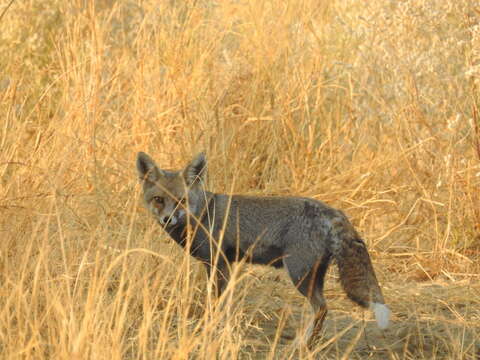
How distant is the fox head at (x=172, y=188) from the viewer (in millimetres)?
4895

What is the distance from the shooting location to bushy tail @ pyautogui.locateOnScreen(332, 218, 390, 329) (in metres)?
4.29

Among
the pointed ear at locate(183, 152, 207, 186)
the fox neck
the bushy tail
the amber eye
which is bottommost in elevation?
the bushy tail

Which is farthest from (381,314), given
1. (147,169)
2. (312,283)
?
(147,169)

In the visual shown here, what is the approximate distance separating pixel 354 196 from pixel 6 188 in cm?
266

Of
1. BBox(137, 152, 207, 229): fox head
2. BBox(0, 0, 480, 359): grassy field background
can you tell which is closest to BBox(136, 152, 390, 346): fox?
BBox(137, 152, 207, 229): fox head

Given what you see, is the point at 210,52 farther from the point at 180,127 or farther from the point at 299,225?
the point at 299,225

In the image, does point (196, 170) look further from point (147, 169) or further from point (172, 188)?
point (147, 169)

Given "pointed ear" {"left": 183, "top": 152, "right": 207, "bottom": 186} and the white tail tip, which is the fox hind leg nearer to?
the white tail tip

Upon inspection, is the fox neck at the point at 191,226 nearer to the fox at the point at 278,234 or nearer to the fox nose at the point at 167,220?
the fox at the point at 278,234

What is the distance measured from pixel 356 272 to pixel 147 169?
142 centimetres

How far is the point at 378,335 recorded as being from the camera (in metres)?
4.58

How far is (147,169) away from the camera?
4.98 m

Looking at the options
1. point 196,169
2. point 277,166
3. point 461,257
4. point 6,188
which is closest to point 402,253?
point 461,257

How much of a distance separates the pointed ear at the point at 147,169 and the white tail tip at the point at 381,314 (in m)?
1.49
